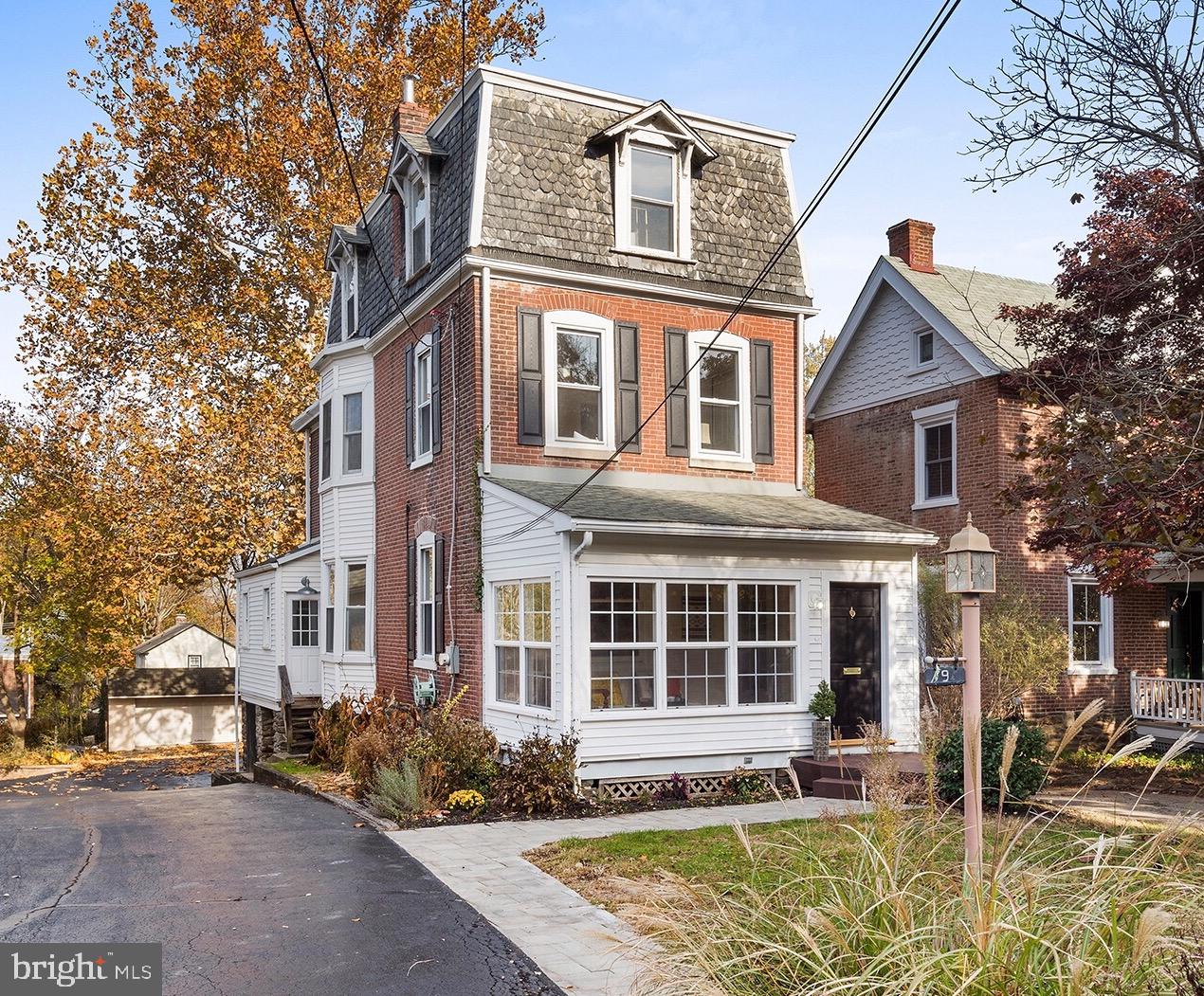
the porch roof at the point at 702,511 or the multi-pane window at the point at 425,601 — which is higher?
the porch roof at the point at 702,511

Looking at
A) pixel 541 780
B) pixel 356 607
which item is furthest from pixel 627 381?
pixel 356 607

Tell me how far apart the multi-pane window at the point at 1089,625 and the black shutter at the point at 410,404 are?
11791 mm

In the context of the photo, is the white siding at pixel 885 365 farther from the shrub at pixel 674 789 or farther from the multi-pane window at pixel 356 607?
the multi-pane window at pixel 356 607

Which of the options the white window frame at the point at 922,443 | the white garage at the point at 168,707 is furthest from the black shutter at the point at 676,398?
the white garage at the point at 168,707

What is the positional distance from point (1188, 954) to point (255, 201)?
2835 centimetres

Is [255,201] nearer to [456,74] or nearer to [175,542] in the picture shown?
[456,74]

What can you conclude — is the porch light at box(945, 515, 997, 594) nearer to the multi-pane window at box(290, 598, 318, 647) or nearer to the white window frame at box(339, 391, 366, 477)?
the white window frame at box(339, 391, 366, 477)

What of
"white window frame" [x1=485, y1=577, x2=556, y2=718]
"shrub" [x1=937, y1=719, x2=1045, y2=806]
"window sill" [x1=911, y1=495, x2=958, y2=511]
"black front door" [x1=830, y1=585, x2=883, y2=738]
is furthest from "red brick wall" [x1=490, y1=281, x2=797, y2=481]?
"shrub" [x1=937, y1=719, x2=1045, y2=806]

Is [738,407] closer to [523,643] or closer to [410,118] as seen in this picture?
[523,643]

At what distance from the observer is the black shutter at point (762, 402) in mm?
17219

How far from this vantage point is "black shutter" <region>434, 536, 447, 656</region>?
16344mm

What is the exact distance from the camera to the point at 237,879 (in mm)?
9594

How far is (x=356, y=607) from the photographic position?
2012 cm

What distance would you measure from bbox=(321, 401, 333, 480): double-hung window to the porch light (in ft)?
52.9
